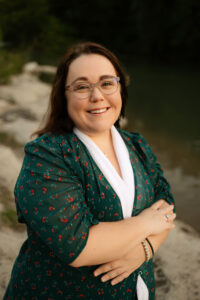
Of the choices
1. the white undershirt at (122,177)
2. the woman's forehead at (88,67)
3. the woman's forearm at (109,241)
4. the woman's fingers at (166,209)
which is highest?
the woman's forehead at (88,67)

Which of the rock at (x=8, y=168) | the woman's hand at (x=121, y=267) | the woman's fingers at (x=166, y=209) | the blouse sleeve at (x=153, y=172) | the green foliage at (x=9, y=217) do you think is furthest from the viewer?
the rock at (x=8, y=168)

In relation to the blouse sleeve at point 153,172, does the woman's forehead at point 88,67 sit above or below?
above

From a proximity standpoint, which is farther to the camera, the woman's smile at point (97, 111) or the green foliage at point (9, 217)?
the green foliage at point (9, 217)

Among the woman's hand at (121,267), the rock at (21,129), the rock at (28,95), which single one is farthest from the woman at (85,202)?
the rock at (28,95)

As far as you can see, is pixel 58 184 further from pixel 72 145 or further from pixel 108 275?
pixel 108 275

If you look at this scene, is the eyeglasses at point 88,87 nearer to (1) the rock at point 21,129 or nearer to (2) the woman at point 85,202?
(2) the woman at point 85,202

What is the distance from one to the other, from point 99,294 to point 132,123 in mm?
6088

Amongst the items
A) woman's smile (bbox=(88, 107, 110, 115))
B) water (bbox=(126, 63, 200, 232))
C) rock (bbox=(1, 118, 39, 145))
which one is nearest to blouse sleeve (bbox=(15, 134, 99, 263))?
woman's smile (bbox=(88, 107, 110, 115))

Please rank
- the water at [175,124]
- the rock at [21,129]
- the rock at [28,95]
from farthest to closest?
the rock at [28,95], the rock at [21,129], the water at [175,124]

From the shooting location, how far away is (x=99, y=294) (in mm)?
1362

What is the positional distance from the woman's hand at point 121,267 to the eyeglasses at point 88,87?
719mm

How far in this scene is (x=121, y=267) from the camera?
1324 millimetres

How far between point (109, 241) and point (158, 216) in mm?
320

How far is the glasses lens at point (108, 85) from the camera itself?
136 centimetres
